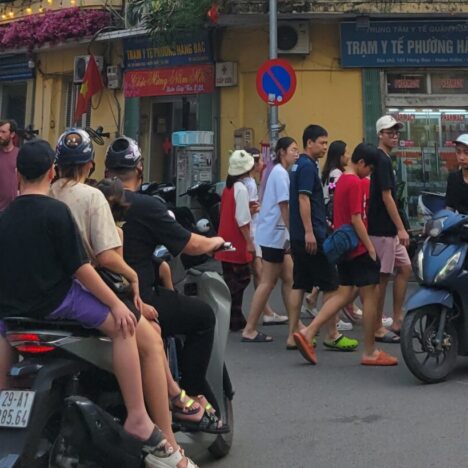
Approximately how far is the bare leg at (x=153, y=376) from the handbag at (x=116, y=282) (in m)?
0.16

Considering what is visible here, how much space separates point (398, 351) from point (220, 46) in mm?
8323

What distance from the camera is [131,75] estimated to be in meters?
14.3

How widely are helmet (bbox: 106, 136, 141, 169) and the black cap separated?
589mm

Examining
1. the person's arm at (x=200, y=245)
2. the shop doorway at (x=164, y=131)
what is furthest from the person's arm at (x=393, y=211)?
the shop doorway at (x=164, y=131)

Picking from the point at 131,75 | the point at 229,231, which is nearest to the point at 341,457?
the point at 229,231

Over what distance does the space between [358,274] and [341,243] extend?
34 centimetres

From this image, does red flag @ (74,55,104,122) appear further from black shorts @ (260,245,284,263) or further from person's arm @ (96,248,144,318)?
person's arm @ (96,248,144,318)

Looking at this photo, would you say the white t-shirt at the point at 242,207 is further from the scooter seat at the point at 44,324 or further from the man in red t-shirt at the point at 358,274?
the scooter seat at the point at 44,324

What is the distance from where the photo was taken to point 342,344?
6500mm

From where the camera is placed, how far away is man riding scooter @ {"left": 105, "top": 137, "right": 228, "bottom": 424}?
355 centimetres

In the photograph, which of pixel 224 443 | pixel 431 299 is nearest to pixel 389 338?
pixel 431 299

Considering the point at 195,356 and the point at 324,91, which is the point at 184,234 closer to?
the point at 195,356

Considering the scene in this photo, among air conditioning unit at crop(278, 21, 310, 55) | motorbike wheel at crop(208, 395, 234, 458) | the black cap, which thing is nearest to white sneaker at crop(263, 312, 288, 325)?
motorbike wheel at crop(208, 395, 234, 458)

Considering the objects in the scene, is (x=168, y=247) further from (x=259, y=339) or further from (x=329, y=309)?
(x=259, y=339)
